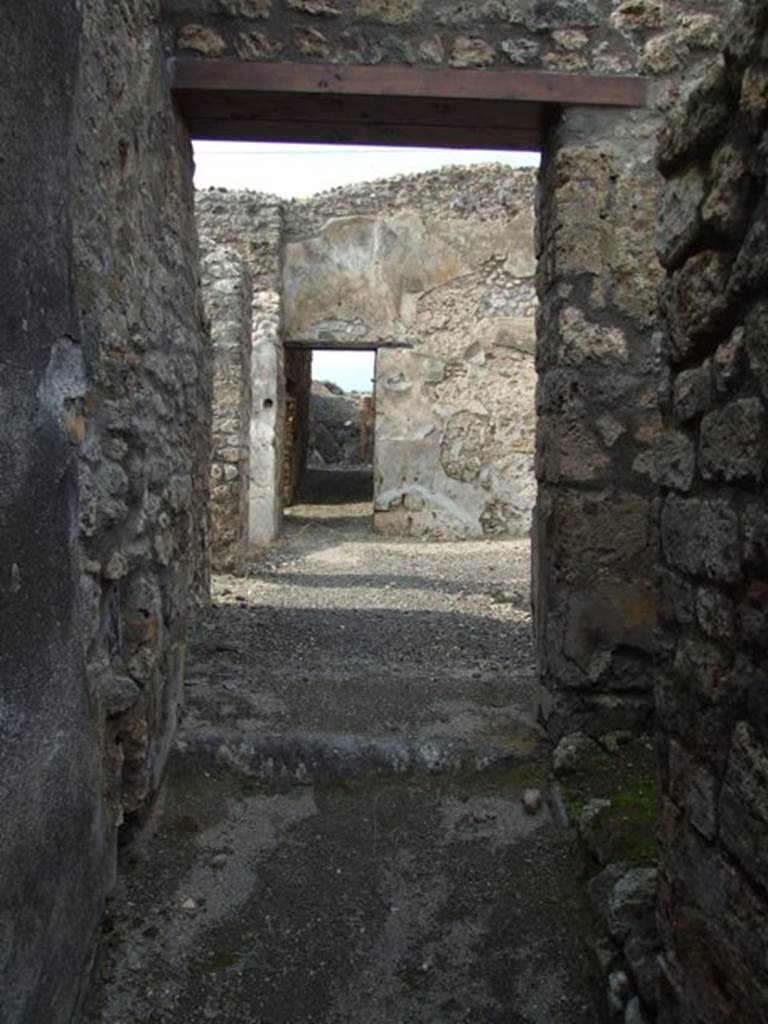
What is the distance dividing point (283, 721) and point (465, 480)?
6.75m

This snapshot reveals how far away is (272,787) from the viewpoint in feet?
9.52

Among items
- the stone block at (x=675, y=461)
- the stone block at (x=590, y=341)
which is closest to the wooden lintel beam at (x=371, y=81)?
the stone block at (x=590, y=341)

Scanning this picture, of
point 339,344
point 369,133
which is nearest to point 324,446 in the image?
point 339,344

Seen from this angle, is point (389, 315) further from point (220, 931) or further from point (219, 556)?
point (220, 931)

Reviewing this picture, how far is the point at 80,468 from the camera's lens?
1.99 meters

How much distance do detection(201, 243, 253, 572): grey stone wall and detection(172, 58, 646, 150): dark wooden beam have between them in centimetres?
398

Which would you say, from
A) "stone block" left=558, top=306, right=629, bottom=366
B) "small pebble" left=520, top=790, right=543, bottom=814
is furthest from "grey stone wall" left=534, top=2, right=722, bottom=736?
A: "small pebble" left=520, top=790, right=543, bottom=814

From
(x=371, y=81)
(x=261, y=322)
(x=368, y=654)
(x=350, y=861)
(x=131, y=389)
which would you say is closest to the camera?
(x=131, y=389)

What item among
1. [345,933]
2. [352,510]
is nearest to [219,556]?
[345,933]

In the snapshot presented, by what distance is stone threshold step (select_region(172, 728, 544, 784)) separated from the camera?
2.93 m

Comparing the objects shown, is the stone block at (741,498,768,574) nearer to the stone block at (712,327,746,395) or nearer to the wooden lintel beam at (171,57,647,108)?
the stone block at (712,327,746,395)

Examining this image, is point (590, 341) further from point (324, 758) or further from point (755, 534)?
point (755, 534)

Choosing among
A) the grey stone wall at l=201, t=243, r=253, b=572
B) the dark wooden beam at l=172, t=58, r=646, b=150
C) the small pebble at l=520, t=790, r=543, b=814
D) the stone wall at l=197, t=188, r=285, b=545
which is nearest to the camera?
the small pebble at l=520, t=790, r=543, b=814

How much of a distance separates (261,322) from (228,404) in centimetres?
255
